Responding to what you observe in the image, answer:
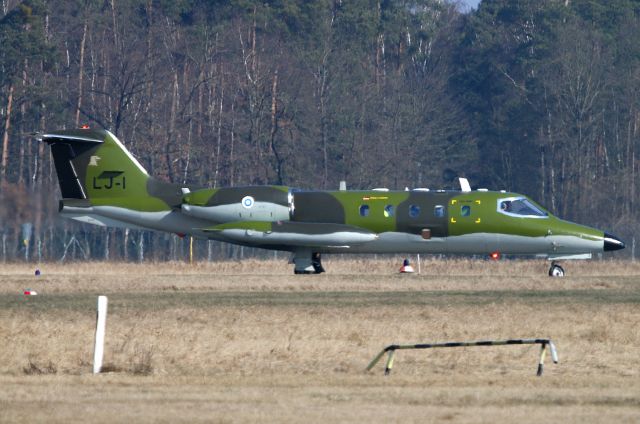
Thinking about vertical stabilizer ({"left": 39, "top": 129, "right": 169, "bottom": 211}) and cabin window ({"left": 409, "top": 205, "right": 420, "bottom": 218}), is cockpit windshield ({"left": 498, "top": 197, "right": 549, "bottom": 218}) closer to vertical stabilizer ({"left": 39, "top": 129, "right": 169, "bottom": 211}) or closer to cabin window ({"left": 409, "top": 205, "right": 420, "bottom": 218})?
cabin window ({"left": 409, "top": 205, "right": 420, "bottom": 218})

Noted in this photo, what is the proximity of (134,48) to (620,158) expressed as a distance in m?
30.4

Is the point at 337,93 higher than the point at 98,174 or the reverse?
higher

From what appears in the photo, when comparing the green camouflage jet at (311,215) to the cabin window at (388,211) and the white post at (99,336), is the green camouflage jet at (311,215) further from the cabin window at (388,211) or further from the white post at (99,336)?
the white post at (99,336)

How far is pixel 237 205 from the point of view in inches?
1676

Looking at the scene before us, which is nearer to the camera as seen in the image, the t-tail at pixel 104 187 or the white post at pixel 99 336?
the white post at pixel 99 336

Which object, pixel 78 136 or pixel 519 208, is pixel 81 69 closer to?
pixel 78 136

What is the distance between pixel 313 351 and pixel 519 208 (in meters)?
19.5

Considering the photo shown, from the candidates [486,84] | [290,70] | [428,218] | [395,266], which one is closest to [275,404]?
[428,218]

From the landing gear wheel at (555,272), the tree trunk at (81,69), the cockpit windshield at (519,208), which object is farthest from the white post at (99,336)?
the tree trunk at (81,69)

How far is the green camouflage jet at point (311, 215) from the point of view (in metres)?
41.8

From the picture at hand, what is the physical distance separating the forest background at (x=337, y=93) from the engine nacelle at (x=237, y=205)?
92.5 feet

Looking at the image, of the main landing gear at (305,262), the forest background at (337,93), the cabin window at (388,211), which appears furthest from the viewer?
the forest background at (337,93)

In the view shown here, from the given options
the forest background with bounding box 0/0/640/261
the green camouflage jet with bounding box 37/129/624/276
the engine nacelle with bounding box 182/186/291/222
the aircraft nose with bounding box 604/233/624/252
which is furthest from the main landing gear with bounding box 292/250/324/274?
the forest background with bounding box 0/0/640/261

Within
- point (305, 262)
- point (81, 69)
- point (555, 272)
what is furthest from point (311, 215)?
point (81, 69)
